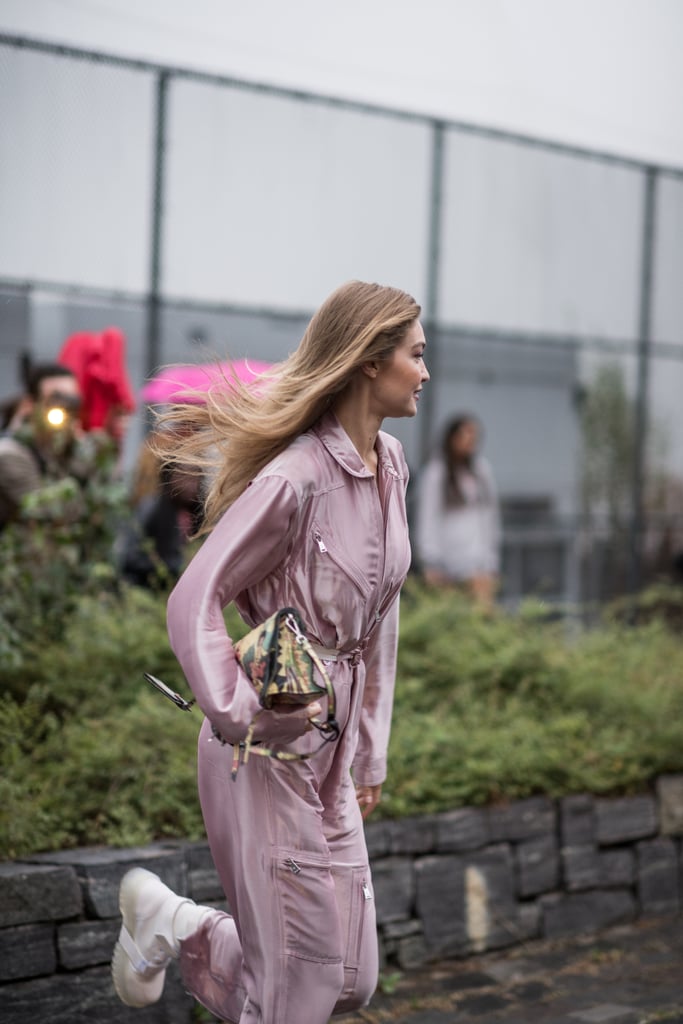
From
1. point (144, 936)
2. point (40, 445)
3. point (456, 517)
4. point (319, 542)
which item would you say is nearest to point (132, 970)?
point (144, 936)

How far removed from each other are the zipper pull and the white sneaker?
3.23 feet

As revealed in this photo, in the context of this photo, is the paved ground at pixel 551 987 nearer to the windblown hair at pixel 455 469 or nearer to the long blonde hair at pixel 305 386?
the long blonde hair at pixel 305 386

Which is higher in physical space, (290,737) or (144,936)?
(290,737)

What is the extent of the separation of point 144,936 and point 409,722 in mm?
2306

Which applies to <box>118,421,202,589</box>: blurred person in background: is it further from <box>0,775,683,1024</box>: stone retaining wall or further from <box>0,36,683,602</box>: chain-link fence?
<box>0,775,683,1024</box>: stone retaining wall

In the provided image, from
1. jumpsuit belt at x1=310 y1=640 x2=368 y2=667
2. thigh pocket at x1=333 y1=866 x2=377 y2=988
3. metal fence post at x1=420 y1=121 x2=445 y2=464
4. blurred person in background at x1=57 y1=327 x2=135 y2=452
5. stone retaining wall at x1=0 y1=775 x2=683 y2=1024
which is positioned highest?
metal fence post at x1=420 y1=121 x2=445 y2=464

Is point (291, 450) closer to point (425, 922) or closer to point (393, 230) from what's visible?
point (425, 922)

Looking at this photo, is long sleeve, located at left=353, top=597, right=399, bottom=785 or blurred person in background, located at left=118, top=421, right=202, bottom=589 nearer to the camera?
long sleeve, located at left=353, top=597, right=399, bottom=785

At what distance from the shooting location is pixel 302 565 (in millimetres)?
3020

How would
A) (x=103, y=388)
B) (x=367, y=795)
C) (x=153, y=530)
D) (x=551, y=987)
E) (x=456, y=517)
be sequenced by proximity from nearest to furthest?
(x=367, y=795) < (x=551, y=987) < (x=103, y=388) < (x=153, y=530) < (x=456, y=517)

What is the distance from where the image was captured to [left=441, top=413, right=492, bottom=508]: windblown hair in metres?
8.41

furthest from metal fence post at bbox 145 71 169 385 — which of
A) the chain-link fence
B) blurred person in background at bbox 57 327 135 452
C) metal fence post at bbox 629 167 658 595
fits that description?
metal fence post at bbox 629 167 658 595

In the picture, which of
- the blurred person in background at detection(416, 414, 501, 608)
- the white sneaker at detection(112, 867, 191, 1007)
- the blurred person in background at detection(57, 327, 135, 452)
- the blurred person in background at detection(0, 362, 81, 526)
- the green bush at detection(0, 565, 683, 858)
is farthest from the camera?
the blurred person in background at detection(416, 414, 501, 608)

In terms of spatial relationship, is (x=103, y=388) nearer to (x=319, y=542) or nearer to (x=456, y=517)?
(x=456, y=517)
